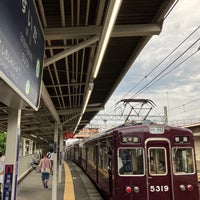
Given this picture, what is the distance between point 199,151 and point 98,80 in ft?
68.2

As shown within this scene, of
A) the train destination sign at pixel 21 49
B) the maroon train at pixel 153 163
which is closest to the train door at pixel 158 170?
the maroon train at pixel 153 163

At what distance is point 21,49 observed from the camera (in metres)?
2.42

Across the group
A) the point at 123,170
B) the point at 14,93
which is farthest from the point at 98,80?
the point at 14,93

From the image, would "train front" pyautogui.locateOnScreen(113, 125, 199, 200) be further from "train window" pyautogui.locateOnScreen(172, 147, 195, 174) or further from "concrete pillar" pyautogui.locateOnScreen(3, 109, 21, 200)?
"concrete pillar" pyautogui.locateOnScreen(3, 109, 21, 200)

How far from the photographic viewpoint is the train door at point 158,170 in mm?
6984

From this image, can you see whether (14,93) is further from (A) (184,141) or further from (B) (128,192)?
(A) (184,141)

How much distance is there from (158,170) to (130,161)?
70 centimetres

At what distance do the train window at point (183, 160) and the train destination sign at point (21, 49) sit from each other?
5031mm

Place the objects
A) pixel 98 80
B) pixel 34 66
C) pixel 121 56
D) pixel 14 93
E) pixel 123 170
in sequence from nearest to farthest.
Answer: pixel 14 93, pixel 34 66, pixel 121 56, pixel 123 170, pixel 98 80

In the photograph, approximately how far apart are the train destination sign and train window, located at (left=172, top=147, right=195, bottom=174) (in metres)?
5.03

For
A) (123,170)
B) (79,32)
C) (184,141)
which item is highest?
(79,32)

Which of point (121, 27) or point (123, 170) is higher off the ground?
point (121, 27)

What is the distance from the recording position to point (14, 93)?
242 centimetres

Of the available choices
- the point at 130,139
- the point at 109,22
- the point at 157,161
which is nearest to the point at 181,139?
the point at 157,161
